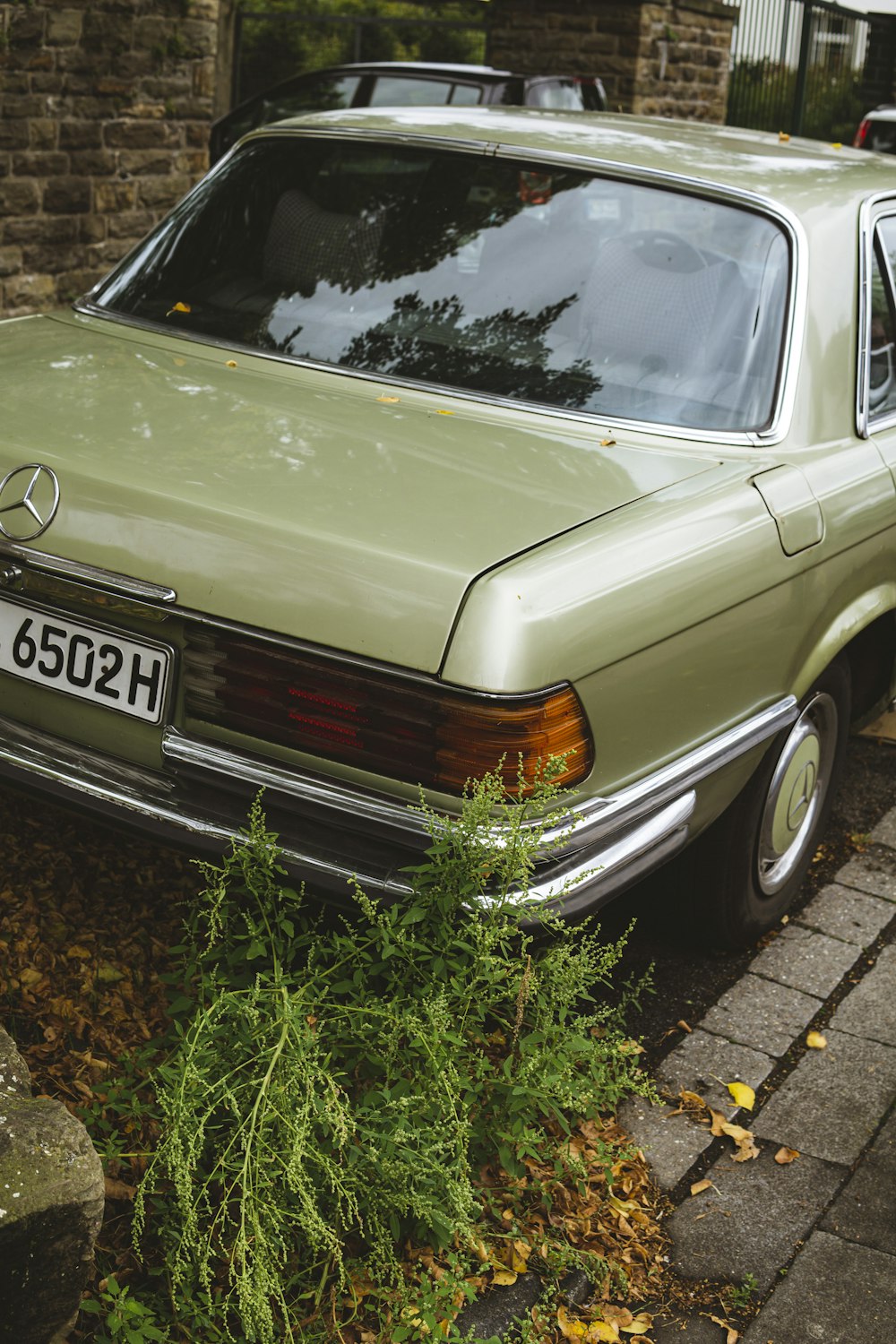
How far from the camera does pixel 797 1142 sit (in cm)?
325

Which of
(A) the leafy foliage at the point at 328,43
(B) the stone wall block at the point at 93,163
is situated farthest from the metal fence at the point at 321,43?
(B) the stone wall block at the point at 93,163

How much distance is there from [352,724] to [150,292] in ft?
6.01

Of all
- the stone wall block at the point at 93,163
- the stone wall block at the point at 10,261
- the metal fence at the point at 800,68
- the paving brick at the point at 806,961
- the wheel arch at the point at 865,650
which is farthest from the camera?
the metal fence at the point at 800,68

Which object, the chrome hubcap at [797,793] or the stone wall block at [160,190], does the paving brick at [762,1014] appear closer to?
the chrome hubcap at [797,793]

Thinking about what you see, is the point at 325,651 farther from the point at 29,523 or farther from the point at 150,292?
the point at 150,292

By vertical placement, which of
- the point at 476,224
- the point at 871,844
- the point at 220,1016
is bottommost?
the point at 871,844

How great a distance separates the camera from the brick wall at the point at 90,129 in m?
8.09

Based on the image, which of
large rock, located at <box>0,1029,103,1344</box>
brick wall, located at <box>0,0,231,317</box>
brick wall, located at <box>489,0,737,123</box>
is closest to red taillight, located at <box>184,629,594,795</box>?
large rock, located at <box>0,1029,103,1344</box>

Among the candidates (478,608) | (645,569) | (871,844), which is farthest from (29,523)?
(871,844)

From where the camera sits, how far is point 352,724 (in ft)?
8.51

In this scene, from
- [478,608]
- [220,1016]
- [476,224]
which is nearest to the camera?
[478,608]

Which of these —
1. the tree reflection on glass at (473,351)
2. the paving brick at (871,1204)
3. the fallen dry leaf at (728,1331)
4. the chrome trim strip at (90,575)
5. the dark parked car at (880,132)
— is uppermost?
the dark parked car at (880,132)

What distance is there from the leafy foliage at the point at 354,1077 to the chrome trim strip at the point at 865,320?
1647mm

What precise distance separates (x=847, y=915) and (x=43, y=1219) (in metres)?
2.78
